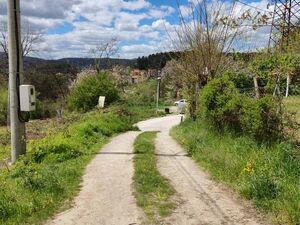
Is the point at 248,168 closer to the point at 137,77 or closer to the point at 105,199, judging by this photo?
the point at 105,199

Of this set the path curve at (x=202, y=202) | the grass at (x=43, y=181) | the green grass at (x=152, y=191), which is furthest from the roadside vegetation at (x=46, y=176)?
the path curve at (x=202, y=202)

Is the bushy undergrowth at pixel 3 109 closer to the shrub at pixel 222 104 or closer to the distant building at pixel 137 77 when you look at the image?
the shrub at pixel 222 104

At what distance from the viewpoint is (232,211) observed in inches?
296

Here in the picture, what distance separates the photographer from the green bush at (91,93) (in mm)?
41688

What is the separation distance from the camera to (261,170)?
845cm

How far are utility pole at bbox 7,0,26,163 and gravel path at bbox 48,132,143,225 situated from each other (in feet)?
7.36

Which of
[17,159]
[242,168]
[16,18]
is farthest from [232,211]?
[16,18]

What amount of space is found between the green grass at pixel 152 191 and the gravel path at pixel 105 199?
158 millimetres

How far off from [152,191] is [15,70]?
5.76 metres

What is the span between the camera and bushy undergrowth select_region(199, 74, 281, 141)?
10148 mm

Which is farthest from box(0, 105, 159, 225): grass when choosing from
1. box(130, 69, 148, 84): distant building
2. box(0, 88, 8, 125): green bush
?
box(130, 69, 148, 84): distant building

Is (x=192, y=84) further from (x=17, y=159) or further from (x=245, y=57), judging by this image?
(x=17, y=159)

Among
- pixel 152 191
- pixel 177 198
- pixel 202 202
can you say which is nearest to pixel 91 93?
pixel 152 191

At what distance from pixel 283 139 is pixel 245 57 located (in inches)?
371
